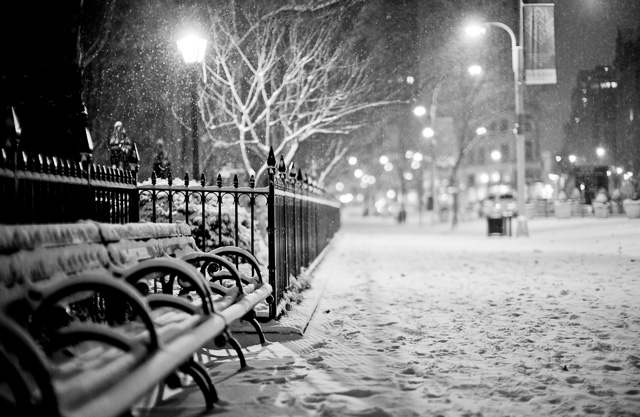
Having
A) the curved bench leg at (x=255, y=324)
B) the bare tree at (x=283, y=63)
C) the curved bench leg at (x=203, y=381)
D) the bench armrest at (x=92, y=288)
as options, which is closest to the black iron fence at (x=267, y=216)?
the curved bench leg at (x=255, y=324)

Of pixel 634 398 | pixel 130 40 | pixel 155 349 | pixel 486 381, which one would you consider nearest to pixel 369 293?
pixel 486 381

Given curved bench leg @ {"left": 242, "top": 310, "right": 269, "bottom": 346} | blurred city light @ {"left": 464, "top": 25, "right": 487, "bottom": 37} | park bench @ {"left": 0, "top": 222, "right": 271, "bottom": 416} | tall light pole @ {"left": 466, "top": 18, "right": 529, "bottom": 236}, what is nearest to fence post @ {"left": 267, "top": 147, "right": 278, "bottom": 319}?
curved bench leg @ {"left": 242, "top": 310, "right": 269, "bottom": 346}

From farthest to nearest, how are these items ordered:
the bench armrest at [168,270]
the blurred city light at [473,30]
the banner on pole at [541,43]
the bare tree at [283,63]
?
the blurred city light at [473,30], the banner on pole at [541,43], the bare tree at [283,63], the bench armrest at [168,270]

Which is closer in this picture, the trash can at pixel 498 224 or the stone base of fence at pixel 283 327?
the stone base of fence at pixel 283 327

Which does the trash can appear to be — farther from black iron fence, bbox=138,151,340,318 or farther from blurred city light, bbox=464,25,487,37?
black iron fence, bbox=138,151,340,318

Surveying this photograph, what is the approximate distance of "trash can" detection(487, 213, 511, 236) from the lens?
25234mm

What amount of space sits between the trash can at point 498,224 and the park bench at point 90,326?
2178cm

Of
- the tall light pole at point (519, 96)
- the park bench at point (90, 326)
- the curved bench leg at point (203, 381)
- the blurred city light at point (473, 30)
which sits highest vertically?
the blurred city light at point (473, 30)

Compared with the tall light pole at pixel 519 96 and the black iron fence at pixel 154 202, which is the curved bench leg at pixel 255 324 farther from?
the tall light pole at pixel 519 96

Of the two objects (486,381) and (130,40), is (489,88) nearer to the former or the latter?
(130,40)

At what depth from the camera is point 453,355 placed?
559 centimetres

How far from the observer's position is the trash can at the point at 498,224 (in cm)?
2523

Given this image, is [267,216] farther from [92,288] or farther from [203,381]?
[92,288]

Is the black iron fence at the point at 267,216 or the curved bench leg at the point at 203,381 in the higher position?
the black iron fence at the point at 267,216
